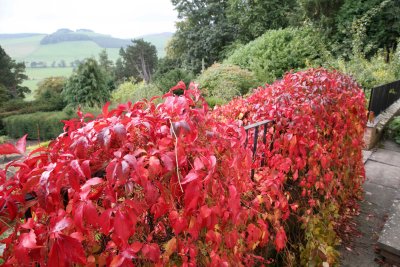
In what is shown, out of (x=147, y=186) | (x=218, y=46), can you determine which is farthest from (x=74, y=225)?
(x=218, y=46)

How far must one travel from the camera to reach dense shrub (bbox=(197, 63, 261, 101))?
975cm

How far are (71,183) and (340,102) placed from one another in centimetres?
263

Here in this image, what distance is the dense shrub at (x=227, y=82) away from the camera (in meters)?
9.75

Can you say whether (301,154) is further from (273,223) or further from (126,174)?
(126,174)

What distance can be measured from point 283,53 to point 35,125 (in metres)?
12.2

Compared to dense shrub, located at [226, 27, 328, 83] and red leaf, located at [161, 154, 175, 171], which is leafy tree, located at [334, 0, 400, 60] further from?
red leaf, located at [161, 154, 175, 171]

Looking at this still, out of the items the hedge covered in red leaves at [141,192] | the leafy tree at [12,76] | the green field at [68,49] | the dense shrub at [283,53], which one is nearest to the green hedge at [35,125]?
the dense shrub at [283,53]

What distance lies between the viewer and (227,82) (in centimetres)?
998

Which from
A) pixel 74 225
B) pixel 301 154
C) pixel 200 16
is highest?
pixel 200 16

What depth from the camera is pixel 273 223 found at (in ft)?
6.23

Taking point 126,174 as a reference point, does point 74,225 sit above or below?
below

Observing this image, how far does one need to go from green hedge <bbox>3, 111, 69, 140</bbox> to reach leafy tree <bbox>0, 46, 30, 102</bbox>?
13.0 metres

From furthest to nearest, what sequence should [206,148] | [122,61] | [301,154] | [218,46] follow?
[122,61] < [218,46] < [301,154] < [206,148]

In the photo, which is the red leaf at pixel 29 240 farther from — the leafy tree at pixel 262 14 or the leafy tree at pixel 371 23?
the leafy tree at pixel 262 14
